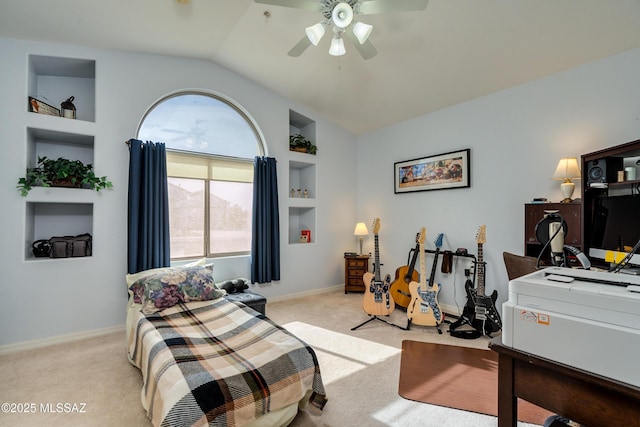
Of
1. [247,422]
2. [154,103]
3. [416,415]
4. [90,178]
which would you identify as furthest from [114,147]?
[416,415]

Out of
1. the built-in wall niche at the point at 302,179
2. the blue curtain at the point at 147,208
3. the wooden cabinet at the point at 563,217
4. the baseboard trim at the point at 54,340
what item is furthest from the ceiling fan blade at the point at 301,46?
the baseboard trim at the point at 54,340

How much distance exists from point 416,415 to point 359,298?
2.63 meters

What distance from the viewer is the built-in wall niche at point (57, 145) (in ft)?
9.58

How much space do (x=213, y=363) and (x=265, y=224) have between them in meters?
2.57

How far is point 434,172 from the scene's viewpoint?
4.02m

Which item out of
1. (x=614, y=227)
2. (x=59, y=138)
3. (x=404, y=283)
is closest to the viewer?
(x=614, y=227)

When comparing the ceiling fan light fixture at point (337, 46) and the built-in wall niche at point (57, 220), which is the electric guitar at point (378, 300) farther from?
the built-in wall niche at point (57, 220)

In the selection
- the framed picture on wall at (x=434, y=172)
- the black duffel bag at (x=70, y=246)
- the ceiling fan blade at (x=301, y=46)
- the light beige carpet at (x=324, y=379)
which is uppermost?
the ceiling fan blade at (x=301, y=46)

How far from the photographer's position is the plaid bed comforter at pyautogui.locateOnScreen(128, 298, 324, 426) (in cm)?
137

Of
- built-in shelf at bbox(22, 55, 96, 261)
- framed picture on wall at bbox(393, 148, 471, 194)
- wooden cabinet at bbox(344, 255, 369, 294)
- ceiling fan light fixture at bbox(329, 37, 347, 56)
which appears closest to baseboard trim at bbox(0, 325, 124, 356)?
built-in shelf at bbox(22, 55, 96, 261)

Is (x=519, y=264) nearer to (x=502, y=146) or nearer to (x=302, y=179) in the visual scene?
(x=502, y=146)

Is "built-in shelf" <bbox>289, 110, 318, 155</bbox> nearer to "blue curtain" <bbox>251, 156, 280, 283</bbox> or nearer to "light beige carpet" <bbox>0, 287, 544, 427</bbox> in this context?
"blue curtain" <bbox>251, 156, 280, 283</bbox>

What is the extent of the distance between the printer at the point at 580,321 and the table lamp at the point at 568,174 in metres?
2.02

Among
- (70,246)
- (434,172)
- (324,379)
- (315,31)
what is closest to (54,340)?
(70,246)
